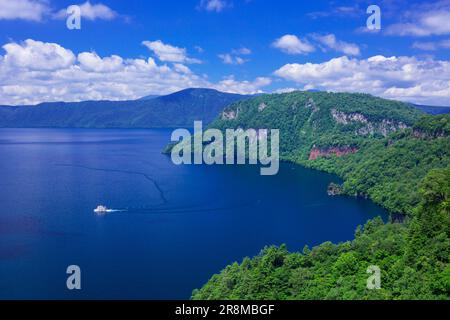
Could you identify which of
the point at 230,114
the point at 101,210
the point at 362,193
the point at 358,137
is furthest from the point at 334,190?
the point at 230,114

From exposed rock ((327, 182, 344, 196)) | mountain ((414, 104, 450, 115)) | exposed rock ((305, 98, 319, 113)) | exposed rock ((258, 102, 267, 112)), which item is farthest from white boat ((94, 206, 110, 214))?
mountain ((414, 104, 450, 115))

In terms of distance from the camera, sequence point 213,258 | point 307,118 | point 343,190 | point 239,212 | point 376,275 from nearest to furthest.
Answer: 1. point 376,275
2. point 213,258
3. point 239,212
4. point 343,190
5. point 307,118

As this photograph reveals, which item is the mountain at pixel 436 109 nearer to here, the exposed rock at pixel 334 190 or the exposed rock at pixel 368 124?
the exposed rock at pixel 368 124

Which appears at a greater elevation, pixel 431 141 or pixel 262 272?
pixel 431 141

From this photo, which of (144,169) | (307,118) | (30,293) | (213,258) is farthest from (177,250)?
(307,118)

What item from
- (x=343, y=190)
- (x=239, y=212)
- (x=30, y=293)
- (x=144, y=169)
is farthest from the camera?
(x=144, y=169)

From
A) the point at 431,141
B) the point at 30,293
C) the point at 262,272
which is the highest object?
the point at 431,141

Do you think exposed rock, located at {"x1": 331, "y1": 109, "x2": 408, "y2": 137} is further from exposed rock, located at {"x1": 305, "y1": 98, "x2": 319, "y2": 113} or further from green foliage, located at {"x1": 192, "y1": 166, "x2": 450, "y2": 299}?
green foliage, located at {"x1": 192, "y1": 166, "x2": 450, "y2": 299}

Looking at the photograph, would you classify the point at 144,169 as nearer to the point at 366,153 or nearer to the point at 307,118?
the point at 366,153
